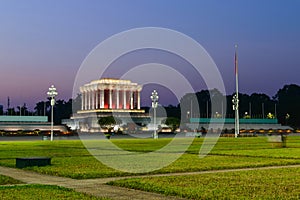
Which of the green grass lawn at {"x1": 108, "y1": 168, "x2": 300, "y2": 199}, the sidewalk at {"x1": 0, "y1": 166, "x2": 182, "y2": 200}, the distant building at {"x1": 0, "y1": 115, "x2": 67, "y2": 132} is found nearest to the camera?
the sidewalk at {"x1": 0, "y1": 166, "x2": 182, "y2": 200}

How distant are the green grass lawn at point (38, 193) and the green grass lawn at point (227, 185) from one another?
93.7 inches

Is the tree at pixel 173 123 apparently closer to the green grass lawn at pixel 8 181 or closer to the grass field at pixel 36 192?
the green grass lawn at pixel 8 181

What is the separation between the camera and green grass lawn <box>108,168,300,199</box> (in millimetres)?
16750

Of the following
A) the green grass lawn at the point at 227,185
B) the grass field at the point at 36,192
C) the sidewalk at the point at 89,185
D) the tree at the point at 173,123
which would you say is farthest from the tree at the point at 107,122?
the grass field at the point at 36,192

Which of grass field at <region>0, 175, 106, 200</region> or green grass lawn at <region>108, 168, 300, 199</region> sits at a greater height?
green grass lawn at <region>108, 168, 300, 199</region>

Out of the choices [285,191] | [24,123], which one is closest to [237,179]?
[285,191]

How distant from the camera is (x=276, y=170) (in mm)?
25312

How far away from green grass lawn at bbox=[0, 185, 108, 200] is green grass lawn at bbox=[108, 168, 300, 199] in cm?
238

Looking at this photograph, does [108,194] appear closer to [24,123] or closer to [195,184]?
[195,184]

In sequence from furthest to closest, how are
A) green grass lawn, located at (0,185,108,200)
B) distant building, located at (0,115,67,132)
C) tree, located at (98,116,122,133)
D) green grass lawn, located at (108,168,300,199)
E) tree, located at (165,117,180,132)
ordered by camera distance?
tree, located at (98,116,122,133) < distant building, located at (0,115,67,132) < tree, located at (165,117,180,132) < green grass lawn, located at (108,168,300,199) < green grass lawn, located at (0,185,108,200)

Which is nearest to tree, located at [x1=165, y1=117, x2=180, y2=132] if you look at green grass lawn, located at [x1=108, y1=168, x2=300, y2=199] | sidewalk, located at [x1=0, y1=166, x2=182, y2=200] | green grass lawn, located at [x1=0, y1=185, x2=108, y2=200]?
sidewalk, located at [x1=0, y1=166, x2=182, y2=200]

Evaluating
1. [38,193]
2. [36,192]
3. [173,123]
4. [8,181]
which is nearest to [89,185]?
[36,192]

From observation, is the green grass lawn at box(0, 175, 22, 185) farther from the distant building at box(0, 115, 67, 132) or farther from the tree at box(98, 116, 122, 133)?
the tree at box(98, 116, 122, 133)

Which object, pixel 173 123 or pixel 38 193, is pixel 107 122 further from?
pixel 38 193
